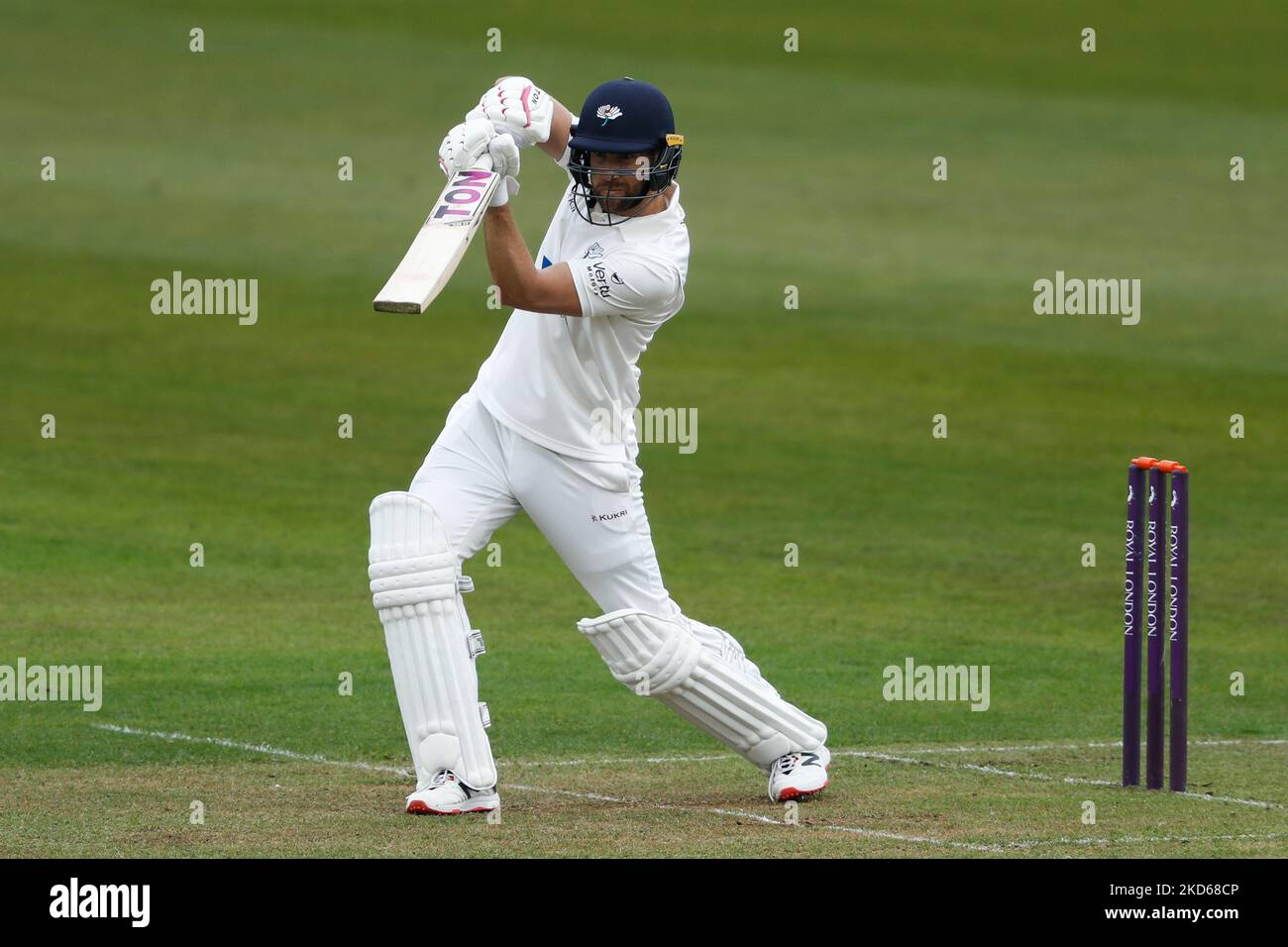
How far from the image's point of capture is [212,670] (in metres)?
9.97

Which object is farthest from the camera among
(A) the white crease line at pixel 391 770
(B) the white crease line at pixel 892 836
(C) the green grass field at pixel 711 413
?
(C) the green grass field at pixel 711 413

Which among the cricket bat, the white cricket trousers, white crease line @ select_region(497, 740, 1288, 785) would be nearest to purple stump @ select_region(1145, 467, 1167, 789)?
white crease line @ select_region(497, 740, 1288, 785)

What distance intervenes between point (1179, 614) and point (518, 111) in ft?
9.56

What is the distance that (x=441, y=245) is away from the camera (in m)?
6.49

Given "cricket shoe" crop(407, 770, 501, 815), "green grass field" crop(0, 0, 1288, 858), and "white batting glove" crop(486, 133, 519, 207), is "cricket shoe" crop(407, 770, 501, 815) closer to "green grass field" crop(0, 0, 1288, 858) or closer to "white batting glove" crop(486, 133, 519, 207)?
"green grass field" crop(0, 0, 1288, 858)

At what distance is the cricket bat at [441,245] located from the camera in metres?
6.26

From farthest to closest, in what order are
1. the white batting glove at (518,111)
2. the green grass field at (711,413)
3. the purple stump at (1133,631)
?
the green grass field at (711,413), the purple stump at (1133,631), the white batting glove at (518,111)

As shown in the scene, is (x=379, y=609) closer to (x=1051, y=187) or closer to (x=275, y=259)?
(x=275, y=259)

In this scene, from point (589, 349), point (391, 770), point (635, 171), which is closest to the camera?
point (635, 171)

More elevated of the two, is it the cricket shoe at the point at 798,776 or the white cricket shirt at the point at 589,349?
the white cricket shirt at the point at 589,349

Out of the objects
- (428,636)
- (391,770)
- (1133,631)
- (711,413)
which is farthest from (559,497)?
(711,413)

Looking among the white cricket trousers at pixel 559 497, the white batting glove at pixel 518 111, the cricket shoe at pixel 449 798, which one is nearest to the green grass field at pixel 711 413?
the cricket shoe at pixel 449 798

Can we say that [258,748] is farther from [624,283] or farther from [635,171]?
[635,171]

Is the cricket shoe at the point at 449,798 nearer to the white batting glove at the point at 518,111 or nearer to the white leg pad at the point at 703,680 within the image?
the white leg pad at the point at 703,680
